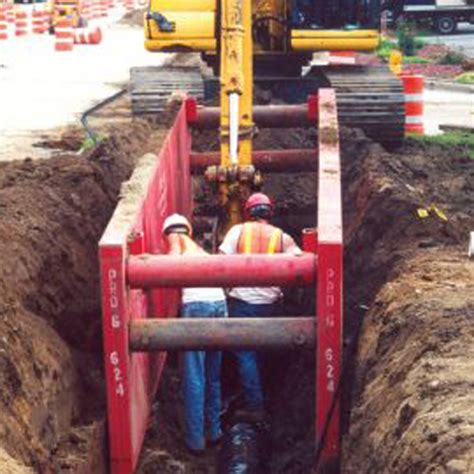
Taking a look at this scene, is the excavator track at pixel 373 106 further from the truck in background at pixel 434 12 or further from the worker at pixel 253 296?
the truck in background at pixel 434 12

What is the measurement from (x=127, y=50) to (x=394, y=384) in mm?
34651

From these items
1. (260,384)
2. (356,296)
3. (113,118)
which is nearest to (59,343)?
(260,384)

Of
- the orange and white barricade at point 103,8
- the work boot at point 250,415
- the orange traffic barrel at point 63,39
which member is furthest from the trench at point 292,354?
the orange and white barricade at point 103,8

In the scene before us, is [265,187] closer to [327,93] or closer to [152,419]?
[327,93]

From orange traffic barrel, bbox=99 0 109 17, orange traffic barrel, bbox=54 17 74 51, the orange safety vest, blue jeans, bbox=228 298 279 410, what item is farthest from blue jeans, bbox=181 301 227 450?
orange traffic barrel, bbox=99 0 109 17

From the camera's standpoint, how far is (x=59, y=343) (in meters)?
8.59

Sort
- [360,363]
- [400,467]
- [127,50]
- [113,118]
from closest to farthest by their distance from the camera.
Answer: [400,467]
[360,363]
[113,118]
[127,50]

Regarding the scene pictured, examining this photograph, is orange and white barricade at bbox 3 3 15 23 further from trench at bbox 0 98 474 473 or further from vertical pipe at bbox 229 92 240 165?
vertical pipe at bbox 229 92 240 165

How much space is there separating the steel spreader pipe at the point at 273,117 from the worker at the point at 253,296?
3.61 meters

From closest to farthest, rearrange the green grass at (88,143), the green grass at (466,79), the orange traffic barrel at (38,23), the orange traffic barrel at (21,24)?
1. the green grass at (88,143)
2. the green grass at (466,79)
3. the orange traffic barrel at (21,24)
4. the orange traffic barrel at (38,23)

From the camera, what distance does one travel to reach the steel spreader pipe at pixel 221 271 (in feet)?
25.6

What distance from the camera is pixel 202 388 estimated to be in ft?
28.5

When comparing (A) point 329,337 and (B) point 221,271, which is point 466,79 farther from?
(B) point 221,271

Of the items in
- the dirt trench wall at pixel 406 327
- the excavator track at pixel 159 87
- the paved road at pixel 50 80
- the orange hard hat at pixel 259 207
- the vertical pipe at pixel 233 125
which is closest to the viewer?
the dirt trench wall at pixel 406 327
